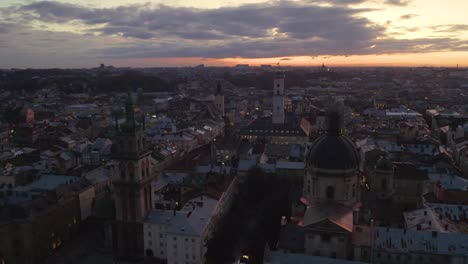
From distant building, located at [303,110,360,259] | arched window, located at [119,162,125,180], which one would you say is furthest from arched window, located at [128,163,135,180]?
distant building, located at [303,110,360,259]

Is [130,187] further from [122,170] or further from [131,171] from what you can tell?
→ [122,170]

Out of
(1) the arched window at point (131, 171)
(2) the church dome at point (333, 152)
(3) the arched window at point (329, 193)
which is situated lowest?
(3) the arched window at point (329, 193)

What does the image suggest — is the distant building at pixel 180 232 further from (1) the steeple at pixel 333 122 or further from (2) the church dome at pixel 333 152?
(1) the steeple at pixel 333 122

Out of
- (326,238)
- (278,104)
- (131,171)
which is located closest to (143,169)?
(131,171)

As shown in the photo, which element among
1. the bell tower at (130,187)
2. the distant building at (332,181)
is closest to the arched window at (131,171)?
the bell tower at (130,187)

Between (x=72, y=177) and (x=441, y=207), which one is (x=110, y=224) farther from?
(x=441, y=207)
